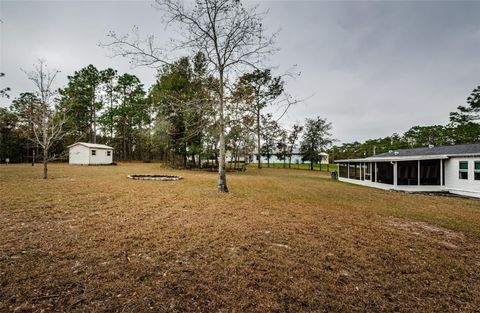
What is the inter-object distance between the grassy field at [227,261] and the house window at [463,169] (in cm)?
944

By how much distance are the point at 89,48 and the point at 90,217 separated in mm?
11048

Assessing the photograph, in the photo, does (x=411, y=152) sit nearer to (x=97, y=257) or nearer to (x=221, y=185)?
(x=221, y=185)

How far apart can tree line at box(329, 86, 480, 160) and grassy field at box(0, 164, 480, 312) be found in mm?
24787

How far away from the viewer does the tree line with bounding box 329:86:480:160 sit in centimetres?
2378

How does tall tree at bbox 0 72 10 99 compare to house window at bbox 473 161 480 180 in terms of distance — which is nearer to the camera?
tall tree at bbox 0 72 10 99

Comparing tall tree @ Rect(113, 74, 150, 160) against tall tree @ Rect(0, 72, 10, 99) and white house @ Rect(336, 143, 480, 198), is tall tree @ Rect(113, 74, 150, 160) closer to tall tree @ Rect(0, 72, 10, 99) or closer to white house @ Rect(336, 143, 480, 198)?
tall tree @ Rect(0, 72, 10, 99)

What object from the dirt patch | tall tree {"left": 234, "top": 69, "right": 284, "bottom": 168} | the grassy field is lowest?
the dirt patch

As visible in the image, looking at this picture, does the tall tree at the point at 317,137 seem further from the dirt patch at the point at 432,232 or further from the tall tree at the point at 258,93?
the dirt patch at the point at 432,232

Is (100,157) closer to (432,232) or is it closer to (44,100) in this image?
(44,100)

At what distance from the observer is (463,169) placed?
1293 centimetres

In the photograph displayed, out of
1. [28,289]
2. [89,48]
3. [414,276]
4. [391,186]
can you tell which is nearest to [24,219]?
[28,289]

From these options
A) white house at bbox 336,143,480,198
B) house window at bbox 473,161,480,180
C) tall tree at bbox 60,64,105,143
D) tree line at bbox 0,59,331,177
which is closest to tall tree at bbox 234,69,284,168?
tree line at bbox 0,59,331,177

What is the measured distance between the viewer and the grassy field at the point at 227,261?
2.35 metres

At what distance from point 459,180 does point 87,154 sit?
36.6m
